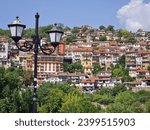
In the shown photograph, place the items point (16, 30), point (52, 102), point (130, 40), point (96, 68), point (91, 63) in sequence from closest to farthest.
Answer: point (16, 30) → point (52, 102) → point (96, 68) → point (91, 63) → point (130, 40)

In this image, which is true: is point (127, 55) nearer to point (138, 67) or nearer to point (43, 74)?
point (138, 67)

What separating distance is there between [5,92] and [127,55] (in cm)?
4835

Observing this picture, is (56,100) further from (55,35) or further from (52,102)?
(55,35)

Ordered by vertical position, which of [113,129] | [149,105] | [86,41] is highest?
[86,41]

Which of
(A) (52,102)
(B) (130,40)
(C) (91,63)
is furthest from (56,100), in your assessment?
(B) (130,40)

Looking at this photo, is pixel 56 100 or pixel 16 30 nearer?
pixel 16 30

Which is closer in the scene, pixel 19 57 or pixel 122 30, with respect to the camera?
pixel 19 57

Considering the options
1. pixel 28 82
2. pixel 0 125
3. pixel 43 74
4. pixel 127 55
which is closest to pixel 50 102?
pixel 28 82

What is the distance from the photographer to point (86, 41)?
9350 cm

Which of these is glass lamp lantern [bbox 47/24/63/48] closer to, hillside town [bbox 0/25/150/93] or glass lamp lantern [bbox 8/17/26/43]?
glass lamp lantern [bbox 8/17/26/43]

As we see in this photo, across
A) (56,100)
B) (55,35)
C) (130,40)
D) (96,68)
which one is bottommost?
(56,100)

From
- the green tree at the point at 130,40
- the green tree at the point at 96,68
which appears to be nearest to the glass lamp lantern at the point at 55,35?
the green tree at the point at 96,68

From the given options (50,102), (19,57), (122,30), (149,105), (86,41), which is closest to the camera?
(50,102)

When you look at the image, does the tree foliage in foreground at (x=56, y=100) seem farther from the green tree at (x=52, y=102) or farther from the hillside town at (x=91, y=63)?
the hillside town at (x=91, y=63)
